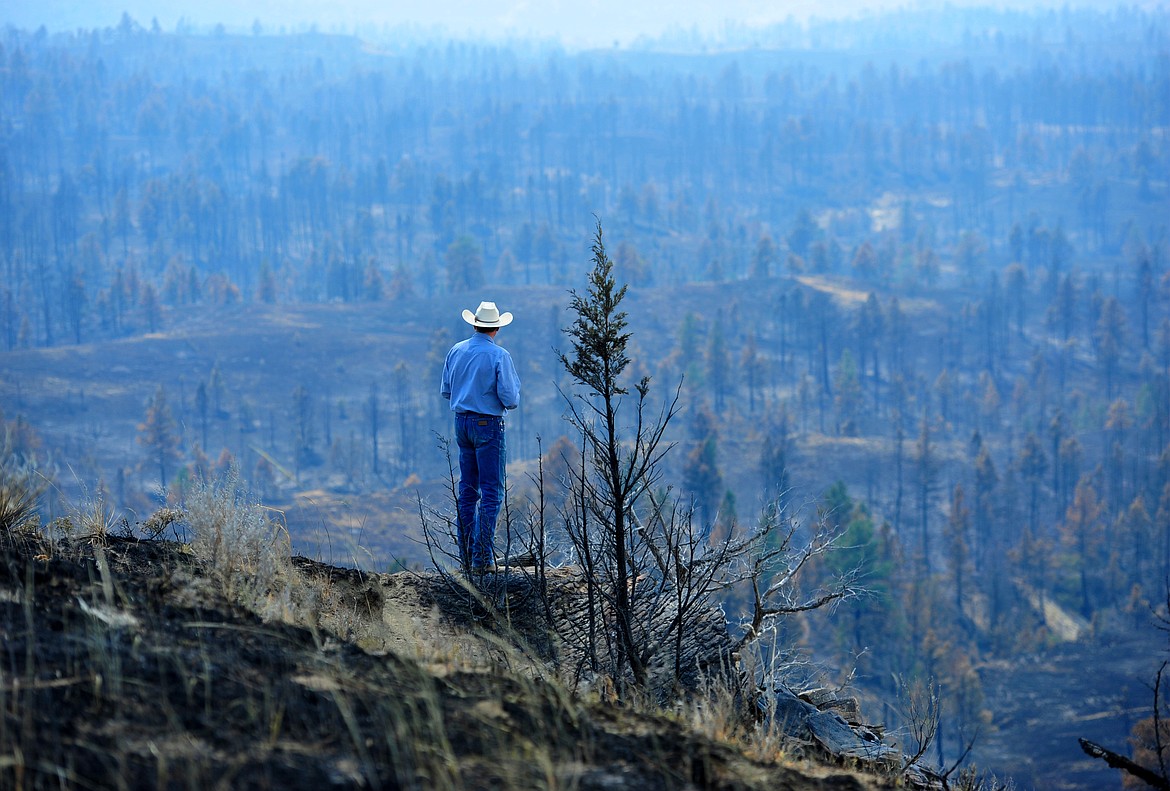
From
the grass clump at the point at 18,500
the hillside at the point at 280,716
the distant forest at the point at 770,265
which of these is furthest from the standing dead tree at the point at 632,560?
the distant forest at the point at 770,265

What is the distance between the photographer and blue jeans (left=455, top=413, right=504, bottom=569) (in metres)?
7.48

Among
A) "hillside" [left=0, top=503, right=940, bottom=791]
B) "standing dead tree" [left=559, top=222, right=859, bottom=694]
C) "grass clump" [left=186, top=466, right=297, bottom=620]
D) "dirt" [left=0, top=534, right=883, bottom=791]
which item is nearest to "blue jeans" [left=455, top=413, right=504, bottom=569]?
"standing dead tree" [left=559, top=222, right=859, bottom=694]

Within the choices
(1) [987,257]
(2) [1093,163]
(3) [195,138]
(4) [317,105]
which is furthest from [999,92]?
(3) [195,138]

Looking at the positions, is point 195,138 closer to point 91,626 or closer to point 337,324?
point 337,324

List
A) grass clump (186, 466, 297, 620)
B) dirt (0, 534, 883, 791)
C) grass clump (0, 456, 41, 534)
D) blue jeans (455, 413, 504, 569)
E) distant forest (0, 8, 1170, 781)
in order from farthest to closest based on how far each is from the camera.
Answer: distant forest (0, 8, 1170, 781) → blue jeans (455, 413, 504, 569) → grass clump (0, 456, 41, 534) → grass clump (186, 466, 297, 620) → dirt (0, 534, 883, 791)

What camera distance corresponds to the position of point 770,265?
137 metres

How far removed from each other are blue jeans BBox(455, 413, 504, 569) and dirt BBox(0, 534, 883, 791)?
97.0 inches

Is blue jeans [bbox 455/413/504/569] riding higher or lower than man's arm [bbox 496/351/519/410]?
lower

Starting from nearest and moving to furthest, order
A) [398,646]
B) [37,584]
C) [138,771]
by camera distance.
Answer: [138,771] → [37,584] → [398,646]

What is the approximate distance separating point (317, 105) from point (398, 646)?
18985 centimetres

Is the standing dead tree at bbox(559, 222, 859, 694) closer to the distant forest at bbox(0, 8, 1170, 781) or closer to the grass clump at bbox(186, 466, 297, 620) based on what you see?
the grass clump at bbox(186, 466, 297, 620)

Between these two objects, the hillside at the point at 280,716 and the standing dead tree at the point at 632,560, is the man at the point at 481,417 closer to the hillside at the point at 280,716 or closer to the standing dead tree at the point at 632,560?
the standing dead tree at the point at 632,560

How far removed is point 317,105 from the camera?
608 feet

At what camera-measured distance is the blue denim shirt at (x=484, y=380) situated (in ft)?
24.6
